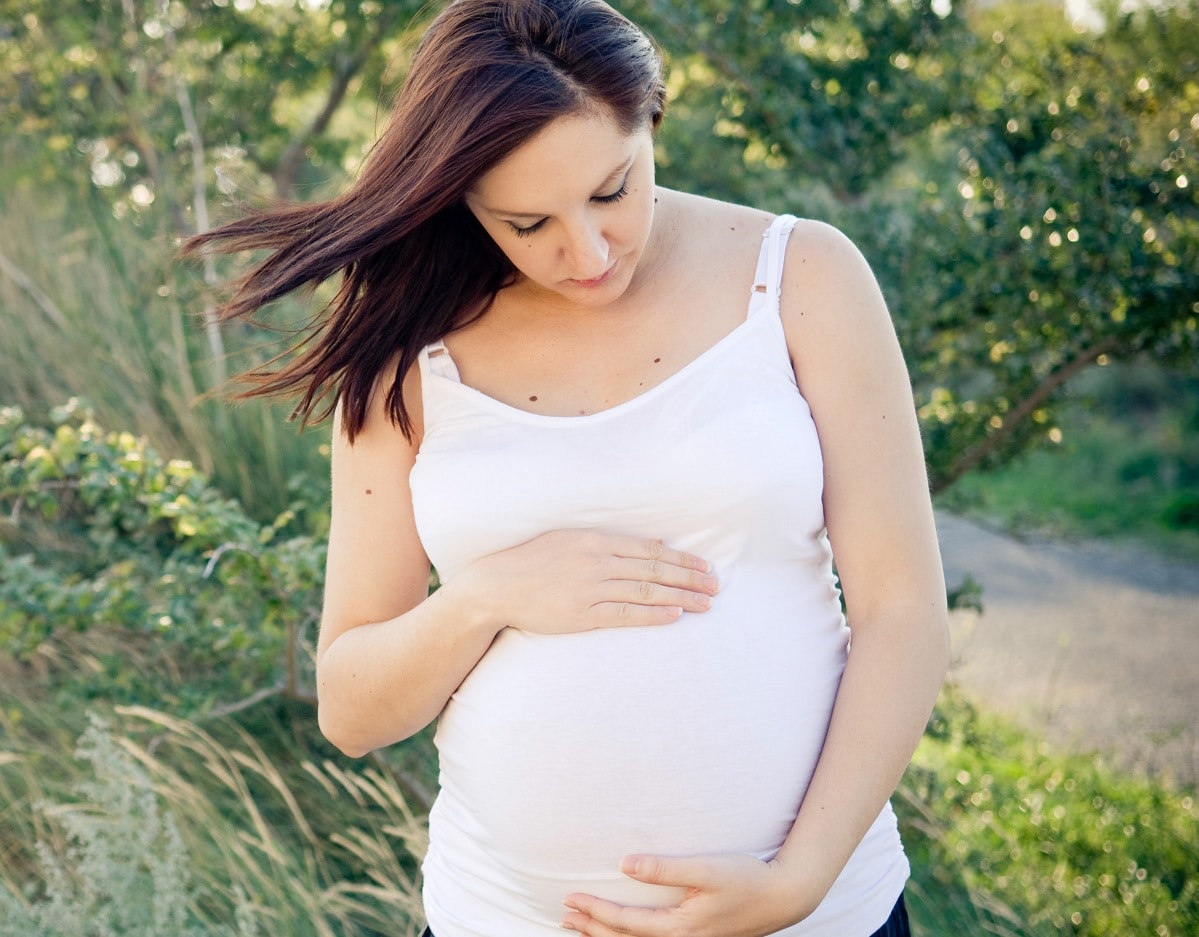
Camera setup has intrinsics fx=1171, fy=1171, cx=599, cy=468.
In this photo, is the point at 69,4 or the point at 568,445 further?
the point at 69,4

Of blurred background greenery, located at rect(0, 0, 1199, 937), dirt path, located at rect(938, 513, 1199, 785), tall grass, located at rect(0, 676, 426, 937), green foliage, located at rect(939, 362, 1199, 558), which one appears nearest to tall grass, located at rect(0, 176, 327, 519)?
blurred background greenery, located at rect(0, 0, 1199, 937)

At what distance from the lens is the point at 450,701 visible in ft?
5.45

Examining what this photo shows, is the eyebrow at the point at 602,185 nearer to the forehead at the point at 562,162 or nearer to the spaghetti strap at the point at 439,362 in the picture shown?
the forehead at the point at 562,162

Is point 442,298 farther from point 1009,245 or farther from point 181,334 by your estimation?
point 181,334

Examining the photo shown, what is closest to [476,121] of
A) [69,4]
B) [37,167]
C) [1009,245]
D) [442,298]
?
[442,298]

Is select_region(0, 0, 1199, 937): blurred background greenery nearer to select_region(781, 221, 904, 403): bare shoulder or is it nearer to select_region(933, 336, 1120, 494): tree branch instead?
select_region(933, 336, 1120, 494): tree branch

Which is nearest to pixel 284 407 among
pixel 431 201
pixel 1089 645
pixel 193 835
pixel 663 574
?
pixel 193 835

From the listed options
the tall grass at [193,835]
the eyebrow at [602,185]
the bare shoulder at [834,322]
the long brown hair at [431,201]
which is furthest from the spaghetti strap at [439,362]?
the tall grass at [193,835]

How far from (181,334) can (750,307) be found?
3.07m

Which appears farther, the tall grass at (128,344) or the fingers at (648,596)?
the tall grass at (128,344)

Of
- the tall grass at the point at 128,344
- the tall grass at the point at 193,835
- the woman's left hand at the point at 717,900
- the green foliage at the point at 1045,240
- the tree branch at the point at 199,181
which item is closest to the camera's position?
the woman's left hand at the point at 717,900

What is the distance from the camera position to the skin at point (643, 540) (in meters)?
1.44

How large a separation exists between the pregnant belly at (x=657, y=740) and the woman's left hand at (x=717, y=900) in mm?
58

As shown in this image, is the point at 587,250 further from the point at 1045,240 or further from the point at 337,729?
the point at 1045,240
